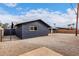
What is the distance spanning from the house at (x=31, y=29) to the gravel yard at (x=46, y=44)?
0.07m

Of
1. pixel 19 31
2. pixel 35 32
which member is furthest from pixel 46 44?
pixel 19 31

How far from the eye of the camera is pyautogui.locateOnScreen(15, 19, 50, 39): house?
389 cm

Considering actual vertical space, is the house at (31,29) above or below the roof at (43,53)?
above

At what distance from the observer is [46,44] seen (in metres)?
3.91

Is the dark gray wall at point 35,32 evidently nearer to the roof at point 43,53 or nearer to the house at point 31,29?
the house at point 31,29

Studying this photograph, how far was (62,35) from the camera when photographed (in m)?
4.00

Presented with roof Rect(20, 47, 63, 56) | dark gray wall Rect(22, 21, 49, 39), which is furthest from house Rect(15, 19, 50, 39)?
roof Rect(20, 47, 63, 56)

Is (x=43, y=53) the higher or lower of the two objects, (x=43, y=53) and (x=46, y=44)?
the lower

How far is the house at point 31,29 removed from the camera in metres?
3.89

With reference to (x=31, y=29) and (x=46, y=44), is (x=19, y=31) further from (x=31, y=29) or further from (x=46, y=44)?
(x=46, y=44)

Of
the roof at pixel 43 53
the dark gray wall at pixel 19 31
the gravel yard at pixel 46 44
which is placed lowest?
the roof at pixel 43 53

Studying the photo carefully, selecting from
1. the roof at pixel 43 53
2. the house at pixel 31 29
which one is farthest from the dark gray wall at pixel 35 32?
the roof at pixel 43 53

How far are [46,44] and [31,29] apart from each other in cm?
35

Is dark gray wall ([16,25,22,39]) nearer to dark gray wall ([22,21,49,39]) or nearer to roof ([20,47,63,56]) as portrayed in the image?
dark gray wall ([22,21,49,39])
